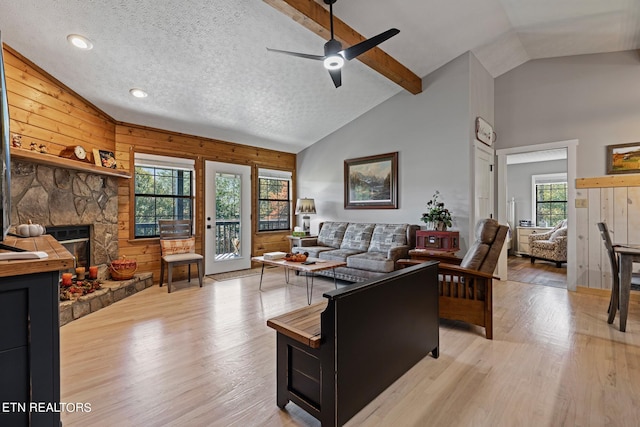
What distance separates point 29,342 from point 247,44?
131 inches

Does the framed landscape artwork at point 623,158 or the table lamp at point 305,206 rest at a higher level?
the framed landscape artwork at point 623,158

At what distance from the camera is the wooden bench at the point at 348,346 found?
59.2 inches

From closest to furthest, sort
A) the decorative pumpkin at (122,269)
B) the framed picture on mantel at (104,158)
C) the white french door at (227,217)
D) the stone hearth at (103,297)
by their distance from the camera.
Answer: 1. the stone hearth at (103,297)
2. the framed picture on mantel at (104,158)
3. the decorative pumpkin at (122,269)
4. the white french door at (227,217)

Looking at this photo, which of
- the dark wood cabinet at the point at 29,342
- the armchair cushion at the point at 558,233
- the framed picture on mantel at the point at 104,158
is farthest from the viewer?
the armchair cushion at the point at 558,233

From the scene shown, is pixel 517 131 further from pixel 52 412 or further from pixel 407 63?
pixel 52 412

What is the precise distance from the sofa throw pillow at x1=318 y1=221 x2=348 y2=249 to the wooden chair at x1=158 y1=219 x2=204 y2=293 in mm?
2182

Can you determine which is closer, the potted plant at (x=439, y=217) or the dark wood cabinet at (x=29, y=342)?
the dark wood cabinet at (x=29, y=342)

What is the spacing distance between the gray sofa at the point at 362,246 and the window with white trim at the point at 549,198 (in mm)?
5308

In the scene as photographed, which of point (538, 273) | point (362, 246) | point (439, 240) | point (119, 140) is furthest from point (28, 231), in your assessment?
point (538, 273)

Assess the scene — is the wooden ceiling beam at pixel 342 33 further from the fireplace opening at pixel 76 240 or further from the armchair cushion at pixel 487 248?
the fireplace opening at pixel 76 240

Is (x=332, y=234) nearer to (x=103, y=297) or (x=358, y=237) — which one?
(x=358, y=237)

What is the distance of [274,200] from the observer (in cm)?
646

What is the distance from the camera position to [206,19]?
9.72ft

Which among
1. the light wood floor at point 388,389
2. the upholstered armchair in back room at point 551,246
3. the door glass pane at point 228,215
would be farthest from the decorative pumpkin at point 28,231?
the upholstered armchair in back room at point 551,246
